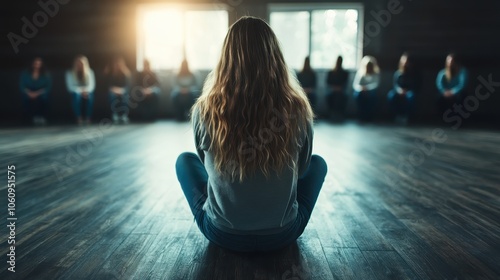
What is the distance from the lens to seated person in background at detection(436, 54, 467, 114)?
7.99 metres

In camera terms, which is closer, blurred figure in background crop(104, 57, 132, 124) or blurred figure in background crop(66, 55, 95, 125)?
blurred figure in background crop(66, 55, 95, 125)

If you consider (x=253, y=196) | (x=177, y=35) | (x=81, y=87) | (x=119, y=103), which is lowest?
(x=119, y=103)

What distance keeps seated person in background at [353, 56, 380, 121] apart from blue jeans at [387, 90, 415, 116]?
1.05ft

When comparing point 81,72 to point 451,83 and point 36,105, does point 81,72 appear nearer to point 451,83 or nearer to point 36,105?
point 36,105

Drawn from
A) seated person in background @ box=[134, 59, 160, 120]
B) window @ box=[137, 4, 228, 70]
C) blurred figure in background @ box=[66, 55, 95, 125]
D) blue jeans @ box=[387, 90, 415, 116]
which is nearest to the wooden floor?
blue jeans @ box=[387, 90, 415, 116]

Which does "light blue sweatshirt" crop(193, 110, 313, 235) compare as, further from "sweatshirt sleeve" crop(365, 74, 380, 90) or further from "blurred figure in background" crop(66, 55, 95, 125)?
"blurred figure in background" crop(66, 55, 95, 125)

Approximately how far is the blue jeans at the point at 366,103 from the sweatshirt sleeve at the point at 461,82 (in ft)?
4.46

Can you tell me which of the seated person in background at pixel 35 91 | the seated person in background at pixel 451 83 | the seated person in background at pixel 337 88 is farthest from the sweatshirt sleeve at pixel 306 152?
the seated person in background at pixel 35 91

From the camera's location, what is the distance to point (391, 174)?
374 centimetres

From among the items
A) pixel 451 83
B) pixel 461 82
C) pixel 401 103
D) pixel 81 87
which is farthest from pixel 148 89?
pixel 461 82

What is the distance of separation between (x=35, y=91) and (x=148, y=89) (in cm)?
203

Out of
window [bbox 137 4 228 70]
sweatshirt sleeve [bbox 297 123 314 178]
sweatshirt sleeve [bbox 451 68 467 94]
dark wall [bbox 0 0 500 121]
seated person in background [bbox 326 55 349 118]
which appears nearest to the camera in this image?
sweatshirt sleeve [bbox 297 123 314 178]

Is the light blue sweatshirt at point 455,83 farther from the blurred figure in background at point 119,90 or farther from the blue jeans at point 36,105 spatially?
the blue jeans at point 36,105

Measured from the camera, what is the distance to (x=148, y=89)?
904 cm
